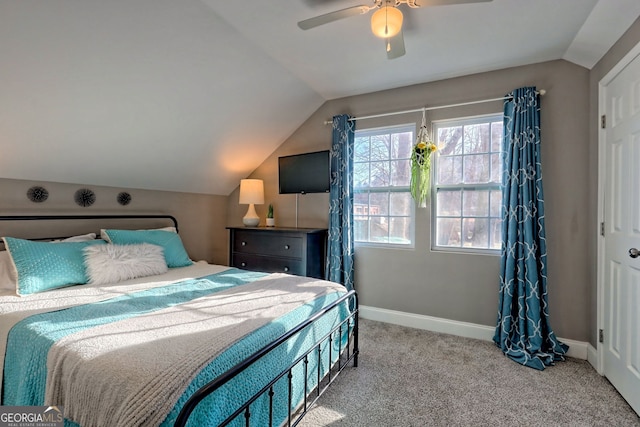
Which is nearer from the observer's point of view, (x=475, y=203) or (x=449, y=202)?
(x=475, y=203)

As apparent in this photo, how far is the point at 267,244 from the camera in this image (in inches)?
132

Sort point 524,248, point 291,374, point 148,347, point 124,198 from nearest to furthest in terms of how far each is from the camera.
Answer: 1. point 148,347
2. point 291,374
3. point 524,248
4. point 124,198

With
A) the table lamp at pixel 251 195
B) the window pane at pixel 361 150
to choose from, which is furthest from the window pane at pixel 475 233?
the table lamp at pixel 251 195

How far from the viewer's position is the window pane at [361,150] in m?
3.44

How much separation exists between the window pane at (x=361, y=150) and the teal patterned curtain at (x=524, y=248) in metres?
1.38

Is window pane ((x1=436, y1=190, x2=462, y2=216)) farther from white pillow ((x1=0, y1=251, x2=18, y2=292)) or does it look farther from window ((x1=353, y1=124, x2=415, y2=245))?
white pillow ((x1=0, y1=251, x2=18, y2=292))

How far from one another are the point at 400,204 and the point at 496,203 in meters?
0.89

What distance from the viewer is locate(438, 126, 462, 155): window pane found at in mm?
2980

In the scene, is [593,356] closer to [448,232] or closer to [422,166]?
[448,232]

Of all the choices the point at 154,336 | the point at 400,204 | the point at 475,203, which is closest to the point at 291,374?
the point at 154,336

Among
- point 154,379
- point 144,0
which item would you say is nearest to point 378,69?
point 144,0

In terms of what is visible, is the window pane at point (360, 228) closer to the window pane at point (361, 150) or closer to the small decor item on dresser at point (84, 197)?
the window pane at point (361, 150)

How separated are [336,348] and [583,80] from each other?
2885 mm

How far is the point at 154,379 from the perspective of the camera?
39.3 inches
